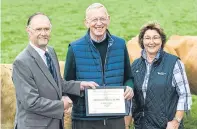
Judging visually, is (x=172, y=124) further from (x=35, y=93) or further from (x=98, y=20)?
(x=35, y=93)

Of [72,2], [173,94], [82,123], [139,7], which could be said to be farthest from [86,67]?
A: [72,2]

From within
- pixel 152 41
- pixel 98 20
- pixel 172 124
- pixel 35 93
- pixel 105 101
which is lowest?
pixel 172 124

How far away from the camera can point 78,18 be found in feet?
Answer: 45.1

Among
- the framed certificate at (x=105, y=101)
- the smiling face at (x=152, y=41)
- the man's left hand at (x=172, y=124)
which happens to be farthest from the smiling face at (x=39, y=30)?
the man's left hand at (x=172, y=124)

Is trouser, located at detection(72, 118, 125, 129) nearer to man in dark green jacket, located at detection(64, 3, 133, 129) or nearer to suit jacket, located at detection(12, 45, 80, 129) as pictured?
man in dark green jacket, located at detection(64, 3, 133, 129)

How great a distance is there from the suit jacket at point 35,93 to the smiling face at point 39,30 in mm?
81

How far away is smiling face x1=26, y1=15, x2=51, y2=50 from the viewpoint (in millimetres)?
3871

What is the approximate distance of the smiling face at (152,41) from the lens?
450cm

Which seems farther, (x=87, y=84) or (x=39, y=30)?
(x=87, y=84)

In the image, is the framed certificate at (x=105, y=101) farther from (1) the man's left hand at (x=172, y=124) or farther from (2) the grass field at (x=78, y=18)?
(2) the grass field at (x=78, y=18)

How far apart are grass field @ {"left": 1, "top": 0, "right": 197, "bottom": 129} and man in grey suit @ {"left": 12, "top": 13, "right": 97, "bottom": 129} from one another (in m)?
5.98

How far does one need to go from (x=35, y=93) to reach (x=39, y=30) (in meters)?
0.50

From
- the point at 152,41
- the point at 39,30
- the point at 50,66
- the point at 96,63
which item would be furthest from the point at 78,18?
the point at 39,30

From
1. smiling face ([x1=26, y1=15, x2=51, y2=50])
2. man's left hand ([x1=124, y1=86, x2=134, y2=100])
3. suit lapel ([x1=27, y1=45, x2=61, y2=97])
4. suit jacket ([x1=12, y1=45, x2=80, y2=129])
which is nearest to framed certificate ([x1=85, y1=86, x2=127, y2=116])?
man's left hand ([x1=124, y1=86, x2=134, y2=100])
